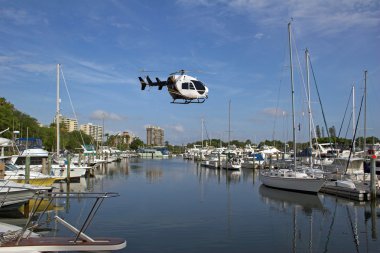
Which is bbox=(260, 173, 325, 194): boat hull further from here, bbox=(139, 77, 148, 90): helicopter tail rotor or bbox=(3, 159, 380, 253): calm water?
bbox=(139, 77, 148, 90): helicopter tail rotor

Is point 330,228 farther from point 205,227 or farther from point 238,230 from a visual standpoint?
point 205,227

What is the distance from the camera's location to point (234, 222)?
77.6 feet

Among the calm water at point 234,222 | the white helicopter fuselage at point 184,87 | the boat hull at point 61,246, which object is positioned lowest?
the calm water at point 234,222

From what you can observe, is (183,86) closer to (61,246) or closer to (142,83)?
(142,83)

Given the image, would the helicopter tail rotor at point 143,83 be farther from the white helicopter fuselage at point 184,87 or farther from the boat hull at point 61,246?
the boat hull at point 61,246

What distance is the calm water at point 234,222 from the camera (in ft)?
60.7

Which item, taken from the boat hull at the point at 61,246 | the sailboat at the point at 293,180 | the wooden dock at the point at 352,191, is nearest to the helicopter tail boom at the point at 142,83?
the boat hull at the point at 61,246

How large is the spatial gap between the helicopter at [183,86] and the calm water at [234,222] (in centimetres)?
707

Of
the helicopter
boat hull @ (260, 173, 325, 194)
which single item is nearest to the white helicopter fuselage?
the helicopter

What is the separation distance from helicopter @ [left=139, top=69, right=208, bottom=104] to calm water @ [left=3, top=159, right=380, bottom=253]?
7.07 meters

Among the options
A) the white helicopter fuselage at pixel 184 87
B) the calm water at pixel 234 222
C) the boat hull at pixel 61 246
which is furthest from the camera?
the white helicopter fuselage at pixel 184 87

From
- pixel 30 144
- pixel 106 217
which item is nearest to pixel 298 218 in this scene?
pixel 106 217

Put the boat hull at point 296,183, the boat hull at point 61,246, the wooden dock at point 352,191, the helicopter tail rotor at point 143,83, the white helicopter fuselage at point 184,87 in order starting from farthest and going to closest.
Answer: the boat hull at point 296,183 < the wooden dock at point 352,191 < the helicopter tail rotor at point 143,83 < the white helicopter fuselage at point 184,87 < the boat hull at point 61,246

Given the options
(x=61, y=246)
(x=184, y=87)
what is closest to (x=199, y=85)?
(x=184, y=87)
